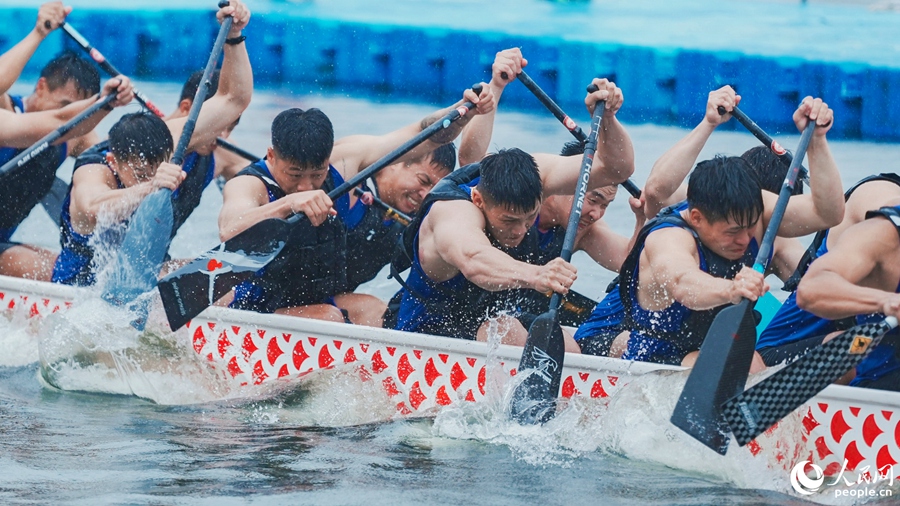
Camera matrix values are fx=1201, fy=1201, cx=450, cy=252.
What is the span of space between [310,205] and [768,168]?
5.25 feet

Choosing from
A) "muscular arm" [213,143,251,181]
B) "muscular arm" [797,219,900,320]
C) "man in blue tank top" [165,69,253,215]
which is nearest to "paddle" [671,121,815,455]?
"muscular arm" [797,219,900,320]

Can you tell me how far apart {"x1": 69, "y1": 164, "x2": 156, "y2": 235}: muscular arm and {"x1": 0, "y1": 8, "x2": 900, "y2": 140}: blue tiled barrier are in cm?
738

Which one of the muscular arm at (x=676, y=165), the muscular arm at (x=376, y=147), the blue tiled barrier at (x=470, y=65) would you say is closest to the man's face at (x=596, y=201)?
the muscular arm at (x=676, y=165)

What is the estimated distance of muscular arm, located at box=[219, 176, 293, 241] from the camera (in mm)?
4160

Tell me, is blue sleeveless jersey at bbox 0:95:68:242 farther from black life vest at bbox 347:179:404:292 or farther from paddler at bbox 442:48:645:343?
paddler at bbox 442:48:645:343

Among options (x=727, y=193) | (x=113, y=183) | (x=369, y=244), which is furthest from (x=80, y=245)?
(x=727, y=193)

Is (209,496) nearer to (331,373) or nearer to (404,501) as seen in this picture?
(404,501)

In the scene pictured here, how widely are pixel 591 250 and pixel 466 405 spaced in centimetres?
101

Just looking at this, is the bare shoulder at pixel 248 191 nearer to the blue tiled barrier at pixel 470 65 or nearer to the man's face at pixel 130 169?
the man's face at pixel 130 169

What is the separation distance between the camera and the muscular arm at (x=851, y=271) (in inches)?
126

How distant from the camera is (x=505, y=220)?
12.6 ft

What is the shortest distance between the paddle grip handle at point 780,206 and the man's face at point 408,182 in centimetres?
147

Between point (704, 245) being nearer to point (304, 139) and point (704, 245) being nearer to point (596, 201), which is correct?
A: point (596, 201)

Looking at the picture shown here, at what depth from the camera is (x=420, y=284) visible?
4.09 metres
